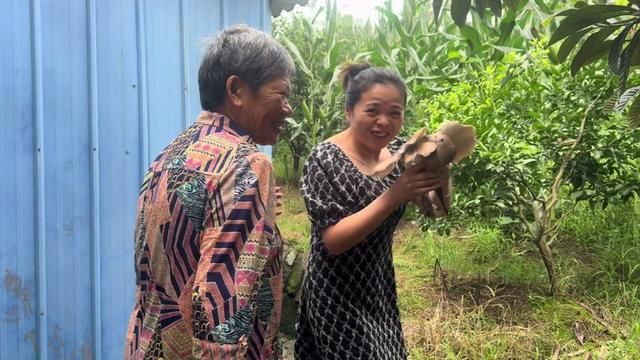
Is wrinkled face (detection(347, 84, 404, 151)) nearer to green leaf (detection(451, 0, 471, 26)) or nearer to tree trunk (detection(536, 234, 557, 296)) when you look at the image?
green leaf (detection(451, 0, 471, 26))

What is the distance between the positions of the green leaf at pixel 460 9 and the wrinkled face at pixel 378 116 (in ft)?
1.06

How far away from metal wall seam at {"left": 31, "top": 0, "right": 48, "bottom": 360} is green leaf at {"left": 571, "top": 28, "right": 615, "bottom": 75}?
5.92 feet

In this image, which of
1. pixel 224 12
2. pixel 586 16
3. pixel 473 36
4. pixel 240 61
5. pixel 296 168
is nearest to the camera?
pixel 240 61

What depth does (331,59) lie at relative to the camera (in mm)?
5457

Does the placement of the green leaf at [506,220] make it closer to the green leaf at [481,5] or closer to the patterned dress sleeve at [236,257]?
the green leaf at [481,5]

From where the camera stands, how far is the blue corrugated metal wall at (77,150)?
2033 millimetres

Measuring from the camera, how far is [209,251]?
42.6 inches

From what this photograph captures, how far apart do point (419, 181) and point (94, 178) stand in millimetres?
1417

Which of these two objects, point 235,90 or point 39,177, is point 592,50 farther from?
point 39,177

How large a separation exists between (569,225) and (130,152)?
292 cm

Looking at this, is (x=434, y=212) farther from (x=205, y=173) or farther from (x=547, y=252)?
(x=547, y=252)

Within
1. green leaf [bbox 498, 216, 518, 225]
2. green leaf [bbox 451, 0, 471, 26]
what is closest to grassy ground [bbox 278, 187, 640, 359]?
green leaf [bbox 498, 216, 518, 225]

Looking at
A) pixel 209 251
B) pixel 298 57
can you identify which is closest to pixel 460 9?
pixel 209 251

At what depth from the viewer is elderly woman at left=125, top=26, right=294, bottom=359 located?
1.08 meters
